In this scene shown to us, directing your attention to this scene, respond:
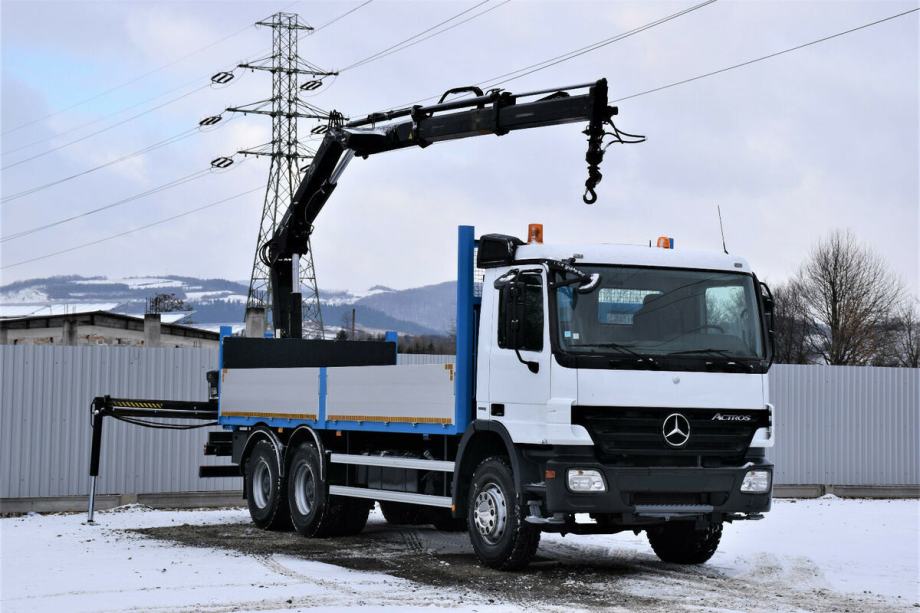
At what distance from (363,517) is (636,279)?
5129mm

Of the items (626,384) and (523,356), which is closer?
(626,384)

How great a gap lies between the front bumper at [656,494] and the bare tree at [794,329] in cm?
4478

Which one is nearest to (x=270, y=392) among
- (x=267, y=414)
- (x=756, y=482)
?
(x=267, y=414)

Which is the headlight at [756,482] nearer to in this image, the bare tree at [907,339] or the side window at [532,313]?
the side window at [532,313]

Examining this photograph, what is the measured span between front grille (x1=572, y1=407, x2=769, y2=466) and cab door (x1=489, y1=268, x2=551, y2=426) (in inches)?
17.5

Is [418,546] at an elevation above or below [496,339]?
below

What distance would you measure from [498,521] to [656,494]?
58.8 inches

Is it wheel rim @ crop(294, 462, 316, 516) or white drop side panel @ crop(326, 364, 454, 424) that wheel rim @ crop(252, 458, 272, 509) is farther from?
white drop side panel @ crop(326, 364, 454, 424)

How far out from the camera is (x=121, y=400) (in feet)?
55.5

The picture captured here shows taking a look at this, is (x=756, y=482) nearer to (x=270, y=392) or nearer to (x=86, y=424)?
(x=270, y=392)

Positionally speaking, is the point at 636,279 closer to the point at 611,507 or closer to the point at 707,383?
the point at 707,383

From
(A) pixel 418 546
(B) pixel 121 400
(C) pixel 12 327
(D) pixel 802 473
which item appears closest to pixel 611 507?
(A) pixel 418 546

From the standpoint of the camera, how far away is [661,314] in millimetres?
11242

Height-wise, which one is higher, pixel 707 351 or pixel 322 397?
pixel 707 351
